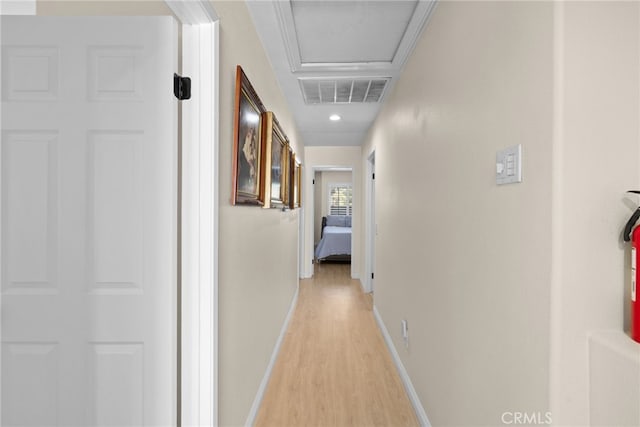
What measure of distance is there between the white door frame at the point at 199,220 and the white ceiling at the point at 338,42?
0.72m

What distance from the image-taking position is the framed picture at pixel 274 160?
2.09m

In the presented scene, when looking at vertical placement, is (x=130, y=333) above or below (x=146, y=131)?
below

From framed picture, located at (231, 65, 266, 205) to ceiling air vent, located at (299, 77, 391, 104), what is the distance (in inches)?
Result: 41.9

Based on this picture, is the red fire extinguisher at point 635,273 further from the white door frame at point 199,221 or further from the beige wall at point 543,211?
Result: the white door frame at point 199,221

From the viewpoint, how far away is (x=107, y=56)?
1213 millimetres

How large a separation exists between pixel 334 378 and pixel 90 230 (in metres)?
1.94

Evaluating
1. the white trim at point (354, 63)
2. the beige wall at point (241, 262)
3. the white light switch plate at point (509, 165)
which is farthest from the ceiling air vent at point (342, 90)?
the white light switch plate at point (509, 165)

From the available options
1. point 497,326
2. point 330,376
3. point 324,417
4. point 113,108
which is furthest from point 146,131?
point 330,376

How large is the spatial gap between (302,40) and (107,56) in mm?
1324

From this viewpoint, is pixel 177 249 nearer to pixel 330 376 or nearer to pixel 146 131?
pixel 146 131

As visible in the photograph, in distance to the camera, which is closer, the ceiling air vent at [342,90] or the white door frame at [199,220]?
the white door frame at [199,220]

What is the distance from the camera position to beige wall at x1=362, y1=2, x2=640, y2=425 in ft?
2.67

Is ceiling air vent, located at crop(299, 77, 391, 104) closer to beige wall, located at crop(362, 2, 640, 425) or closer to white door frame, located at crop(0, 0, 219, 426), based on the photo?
beige wall, located at crop(362, 2, 640, 425)

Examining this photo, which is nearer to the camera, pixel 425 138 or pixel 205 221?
pixel 205 221
